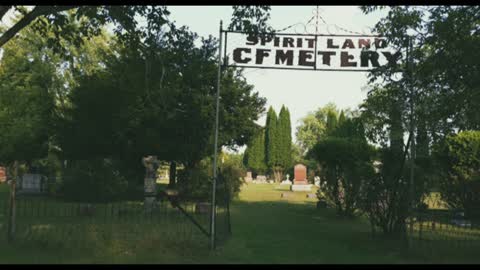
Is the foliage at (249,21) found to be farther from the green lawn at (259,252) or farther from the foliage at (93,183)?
the foliage at (93,183)

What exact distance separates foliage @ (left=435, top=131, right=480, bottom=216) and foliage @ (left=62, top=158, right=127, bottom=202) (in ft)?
48.3

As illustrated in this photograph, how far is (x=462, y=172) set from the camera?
50.8ft

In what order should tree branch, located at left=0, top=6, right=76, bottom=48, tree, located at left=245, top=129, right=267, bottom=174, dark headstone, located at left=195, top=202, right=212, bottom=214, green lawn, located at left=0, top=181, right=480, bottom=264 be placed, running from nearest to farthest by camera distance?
green lawn, located at left=0, top=181, right=480, bottom=264 < tree branch, located at left=0, top=6, right=76, bottom=48 < dark headstone, located at left=195, top=202, right=212, bottom=214 < tree, located at left=245, top=129, right=267, bottom=174

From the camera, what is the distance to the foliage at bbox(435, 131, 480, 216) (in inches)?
581

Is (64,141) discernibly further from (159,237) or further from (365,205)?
(365,205)

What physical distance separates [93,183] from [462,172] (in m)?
16.1

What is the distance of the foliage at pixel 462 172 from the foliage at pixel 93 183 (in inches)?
579

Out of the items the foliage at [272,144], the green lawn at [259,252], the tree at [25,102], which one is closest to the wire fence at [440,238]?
the green lawn at [259,252]

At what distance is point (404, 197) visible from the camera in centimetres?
1016

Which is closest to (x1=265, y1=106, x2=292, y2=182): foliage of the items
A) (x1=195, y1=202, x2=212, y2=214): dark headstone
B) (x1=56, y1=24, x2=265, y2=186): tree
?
(x1=56, y1=24, x2=265, y2=186): tree

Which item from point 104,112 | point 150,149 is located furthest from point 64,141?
point 150,149

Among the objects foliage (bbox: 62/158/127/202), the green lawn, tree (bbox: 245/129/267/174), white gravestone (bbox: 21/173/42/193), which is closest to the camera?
the green lawn

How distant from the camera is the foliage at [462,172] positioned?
14.8 m

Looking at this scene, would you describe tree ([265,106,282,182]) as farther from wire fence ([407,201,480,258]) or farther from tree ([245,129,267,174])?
wire fence ([407,201,480,258])
